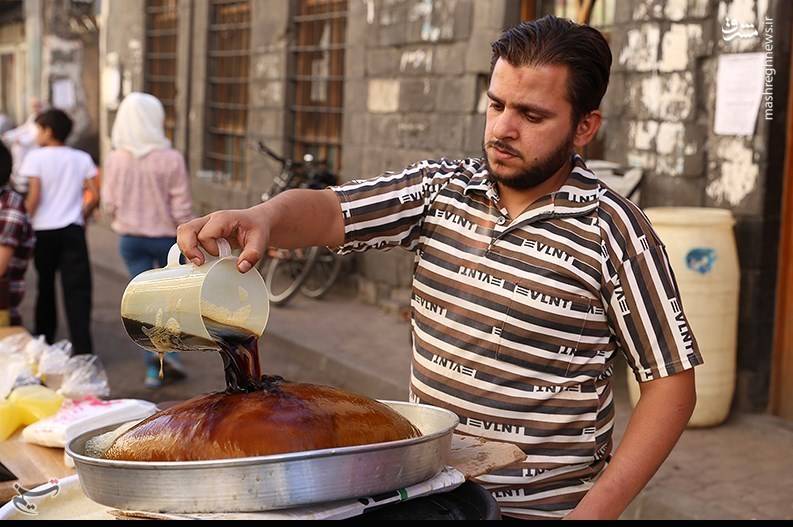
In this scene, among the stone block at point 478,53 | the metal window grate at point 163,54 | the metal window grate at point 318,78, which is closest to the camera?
the stone block at point 478,53

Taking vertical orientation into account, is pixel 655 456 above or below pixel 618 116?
below

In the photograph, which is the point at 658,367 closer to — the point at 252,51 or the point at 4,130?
the point at 252,51

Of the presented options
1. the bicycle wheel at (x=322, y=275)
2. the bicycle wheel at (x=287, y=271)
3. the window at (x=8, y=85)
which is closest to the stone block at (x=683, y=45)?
the bicycle wheel at (x=287, y=271)

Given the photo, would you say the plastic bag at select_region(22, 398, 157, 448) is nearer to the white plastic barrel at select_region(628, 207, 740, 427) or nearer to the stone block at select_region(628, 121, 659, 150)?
the white plastic barrel at select_region(628, 207, 740, 427)

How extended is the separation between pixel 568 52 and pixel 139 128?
5757 mm

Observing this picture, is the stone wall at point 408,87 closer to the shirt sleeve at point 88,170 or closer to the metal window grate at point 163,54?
the shirt sleeve at point 88,170

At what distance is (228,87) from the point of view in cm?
1445

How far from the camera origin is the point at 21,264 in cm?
578

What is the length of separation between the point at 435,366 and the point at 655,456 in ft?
1.61

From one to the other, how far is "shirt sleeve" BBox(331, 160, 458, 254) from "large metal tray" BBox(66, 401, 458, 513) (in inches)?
29.5

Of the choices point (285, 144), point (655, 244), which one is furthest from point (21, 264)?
point (285, 144)

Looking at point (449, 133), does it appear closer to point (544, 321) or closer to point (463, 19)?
point (463, 19)

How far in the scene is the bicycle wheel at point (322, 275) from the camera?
1101 cm

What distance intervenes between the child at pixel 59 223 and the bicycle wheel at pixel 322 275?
10.1 ft
